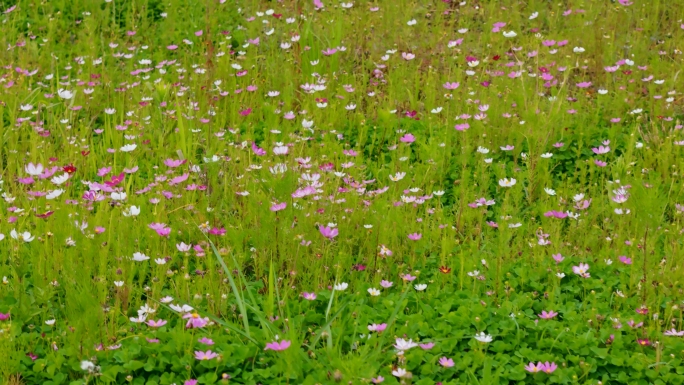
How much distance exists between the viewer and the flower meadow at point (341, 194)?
2.63m

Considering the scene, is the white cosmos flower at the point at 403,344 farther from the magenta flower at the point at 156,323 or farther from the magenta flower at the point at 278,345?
the magenta flower at the point at 156,323

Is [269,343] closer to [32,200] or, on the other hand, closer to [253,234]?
[253,234]

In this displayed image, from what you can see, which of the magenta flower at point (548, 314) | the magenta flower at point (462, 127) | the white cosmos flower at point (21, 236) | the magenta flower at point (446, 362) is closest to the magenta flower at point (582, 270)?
the magenta flower at point (548, 314)

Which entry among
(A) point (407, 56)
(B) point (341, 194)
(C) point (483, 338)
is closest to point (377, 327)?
(C) point (483, 338)

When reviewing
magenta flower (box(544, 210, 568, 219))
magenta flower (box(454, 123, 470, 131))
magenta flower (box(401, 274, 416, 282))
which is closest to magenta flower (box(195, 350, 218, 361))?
magenta flower (box(401, 274, 416, 282))

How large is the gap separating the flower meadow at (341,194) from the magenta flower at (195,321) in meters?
0.01

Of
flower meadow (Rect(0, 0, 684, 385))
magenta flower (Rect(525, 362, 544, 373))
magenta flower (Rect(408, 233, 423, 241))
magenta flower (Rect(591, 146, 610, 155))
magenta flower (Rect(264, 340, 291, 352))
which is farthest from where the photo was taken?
magenta flower (Rect(591, 146, 610, 155))

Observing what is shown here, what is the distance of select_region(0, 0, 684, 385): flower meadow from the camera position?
2.63 m

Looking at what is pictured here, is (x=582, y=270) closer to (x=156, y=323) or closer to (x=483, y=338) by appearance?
(x=483, y=338)

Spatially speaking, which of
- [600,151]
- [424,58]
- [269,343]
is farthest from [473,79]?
[269,343]

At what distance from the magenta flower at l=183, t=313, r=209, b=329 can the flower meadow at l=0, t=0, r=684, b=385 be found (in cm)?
1

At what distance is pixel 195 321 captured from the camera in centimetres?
256

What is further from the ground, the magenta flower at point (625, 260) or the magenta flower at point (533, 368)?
the magenta flower at point (533, 368)

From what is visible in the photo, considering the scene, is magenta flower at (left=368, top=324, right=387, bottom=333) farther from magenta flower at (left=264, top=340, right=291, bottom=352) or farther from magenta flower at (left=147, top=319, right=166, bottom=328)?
magenta flower at (left=147, top=319, right=166, bottom=328)
